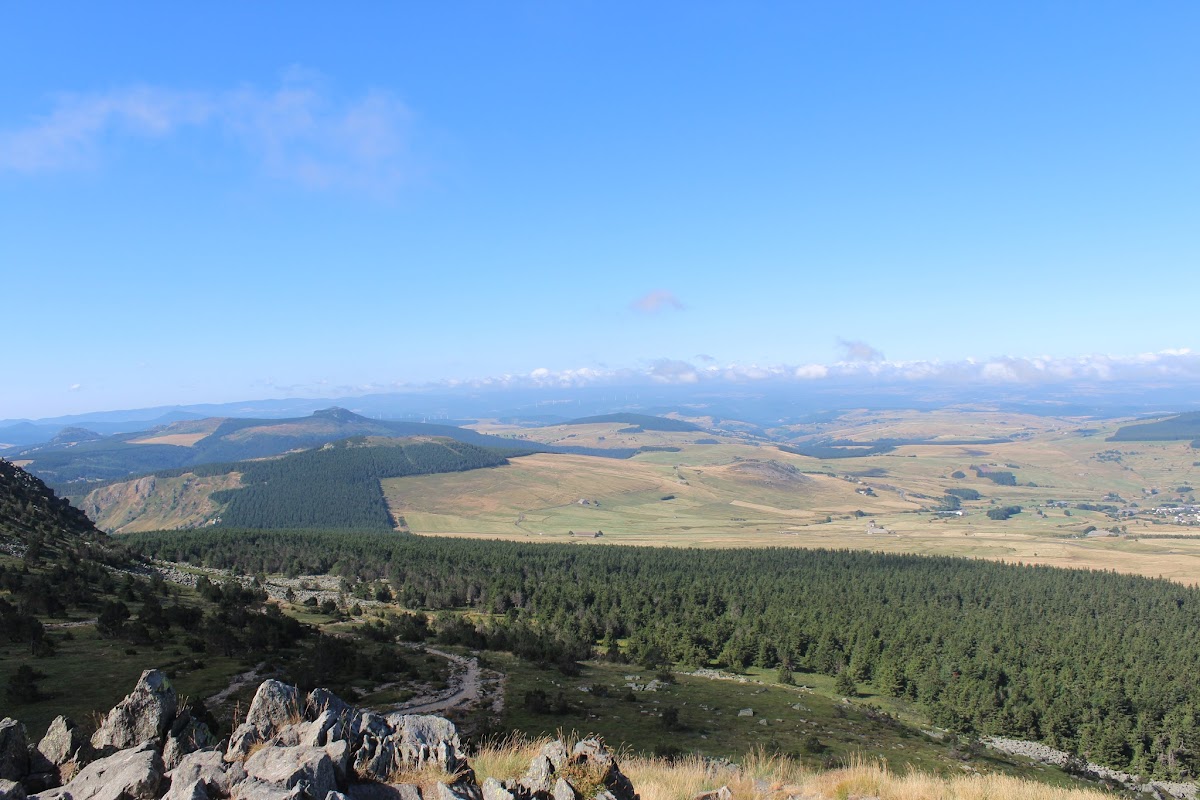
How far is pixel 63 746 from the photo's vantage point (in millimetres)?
14688

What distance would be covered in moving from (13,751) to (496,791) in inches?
428

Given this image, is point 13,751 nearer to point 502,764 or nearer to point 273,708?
point 273,708

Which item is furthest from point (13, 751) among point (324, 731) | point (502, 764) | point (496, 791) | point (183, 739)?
point (496, 791)

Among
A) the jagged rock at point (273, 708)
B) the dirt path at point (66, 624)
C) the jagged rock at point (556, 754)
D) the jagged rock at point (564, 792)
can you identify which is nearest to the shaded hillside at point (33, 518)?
the dirt path at point (66, 624)

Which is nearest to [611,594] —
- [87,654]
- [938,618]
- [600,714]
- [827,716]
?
[938,618]

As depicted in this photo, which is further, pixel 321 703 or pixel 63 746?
pixel 321 703

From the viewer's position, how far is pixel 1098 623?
107m

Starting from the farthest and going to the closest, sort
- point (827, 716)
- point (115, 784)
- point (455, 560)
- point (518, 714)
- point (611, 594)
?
point (455, 560) → point (611, 594) → point (827, 716) → point (518, 714) → point (115, 784)

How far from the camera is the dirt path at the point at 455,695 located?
147ft

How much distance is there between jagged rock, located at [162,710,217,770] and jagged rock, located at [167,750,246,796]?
0.98 meters

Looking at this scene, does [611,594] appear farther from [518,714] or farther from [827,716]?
[518,714]

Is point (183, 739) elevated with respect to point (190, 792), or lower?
lower

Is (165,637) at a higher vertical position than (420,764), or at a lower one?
lower

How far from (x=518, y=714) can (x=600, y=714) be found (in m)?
7.51
